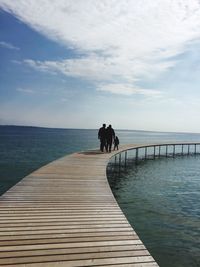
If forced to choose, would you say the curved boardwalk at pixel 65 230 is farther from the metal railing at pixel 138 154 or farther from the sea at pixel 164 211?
the metal railing at pixel 138 154

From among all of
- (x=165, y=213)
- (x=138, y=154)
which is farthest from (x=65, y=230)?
(x=138, y=154)

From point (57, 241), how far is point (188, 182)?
14.7m

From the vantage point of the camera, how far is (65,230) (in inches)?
202

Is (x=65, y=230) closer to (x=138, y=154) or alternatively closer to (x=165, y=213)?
(x=165, y=213)

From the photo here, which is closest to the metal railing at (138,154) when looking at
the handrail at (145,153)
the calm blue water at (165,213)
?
the handrail at (145,153)

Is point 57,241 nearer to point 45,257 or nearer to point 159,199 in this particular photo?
point 45,257

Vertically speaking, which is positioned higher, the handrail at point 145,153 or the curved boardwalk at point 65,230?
the curved boardwalk at point 65,230

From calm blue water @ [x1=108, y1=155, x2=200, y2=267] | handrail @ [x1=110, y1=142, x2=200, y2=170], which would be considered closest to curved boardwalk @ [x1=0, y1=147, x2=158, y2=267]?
calm blue water @ [x1=108, y1=155, x2=200, y2=267]

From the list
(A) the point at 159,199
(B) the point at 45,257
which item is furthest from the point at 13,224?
(A) the point at 159,199

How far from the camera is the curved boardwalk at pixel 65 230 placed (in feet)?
13.3

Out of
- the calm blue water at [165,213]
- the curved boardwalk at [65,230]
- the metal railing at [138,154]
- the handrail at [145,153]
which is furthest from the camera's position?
the metal railing at [138,154]

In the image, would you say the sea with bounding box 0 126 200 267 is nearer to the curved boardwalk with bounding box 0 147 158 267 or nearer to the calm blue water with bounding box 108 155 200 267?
the calm blue water with bounding box 108 155 200 267

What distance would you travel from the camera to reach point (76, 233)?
197 inches

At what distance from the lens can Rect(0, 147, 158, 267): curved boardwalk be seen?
13.3ft
